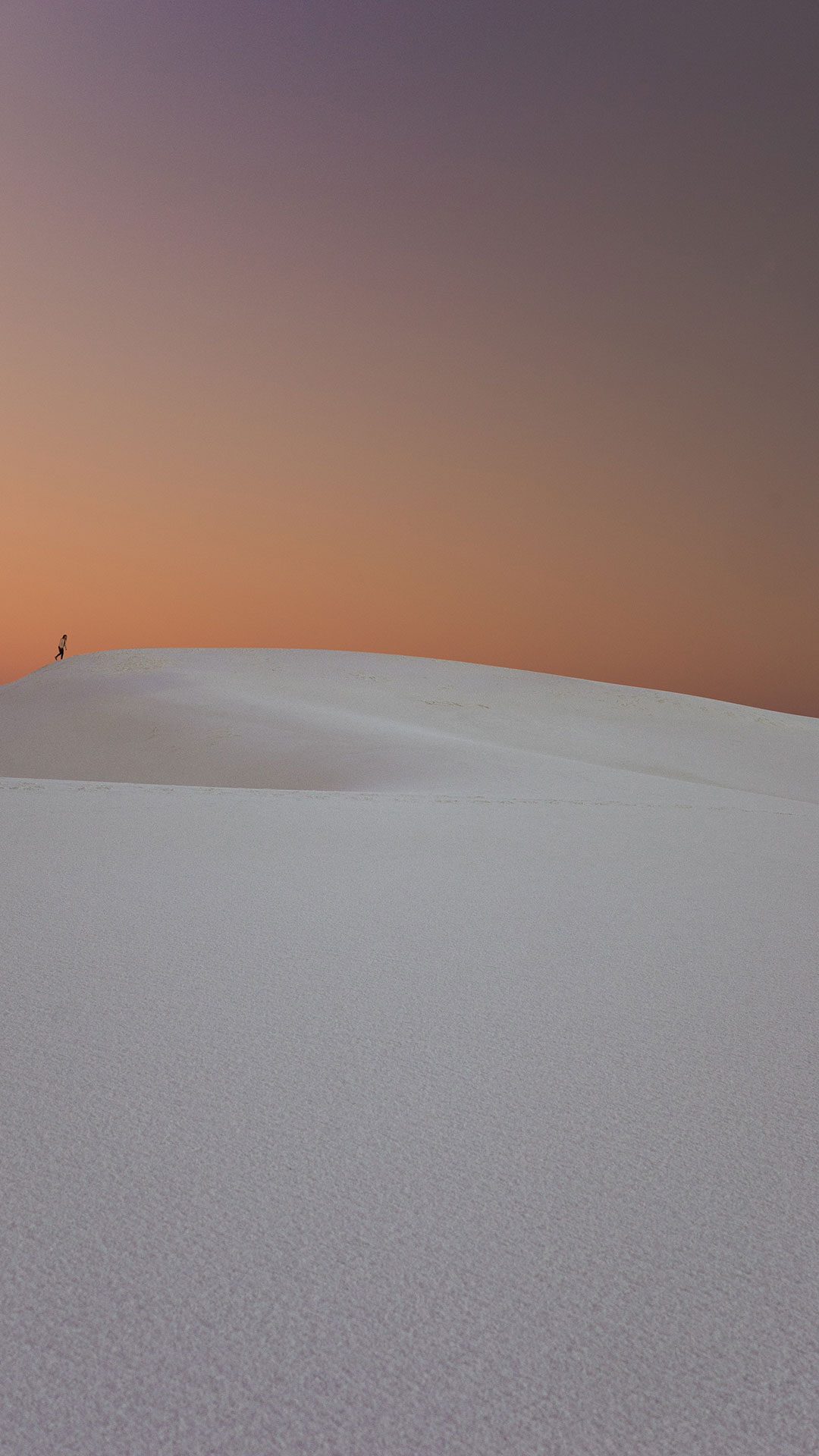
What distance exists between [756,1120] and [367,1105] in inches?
37.3

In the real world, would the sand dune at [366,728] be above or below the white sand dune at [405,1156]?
above

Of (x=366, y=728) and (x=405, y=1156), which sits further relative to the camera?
(x=366, y=728)

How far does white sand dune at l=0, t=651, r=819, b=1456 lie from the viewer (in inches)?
54.4

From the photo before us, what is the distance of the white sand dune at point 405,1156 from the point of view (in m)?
1.38

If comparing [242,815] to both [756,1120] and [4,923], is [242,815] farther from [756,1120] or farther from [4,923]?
[756,1120]

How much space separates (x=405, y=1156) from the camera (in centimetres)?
204

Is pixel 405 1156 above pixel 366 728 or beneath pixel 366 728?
beneath

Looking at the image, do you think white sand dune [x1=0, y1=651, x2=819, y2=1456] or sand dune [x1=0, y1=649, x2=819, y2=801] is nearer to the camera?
white sand dune [x1=0, y1=651, x2=819, y2=1456]

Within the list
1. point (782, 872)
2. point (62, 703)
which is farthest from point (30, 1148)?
point (62, 703)

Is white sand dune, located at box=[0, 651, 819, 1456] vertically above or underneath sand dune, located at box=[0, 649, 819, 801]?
underneath

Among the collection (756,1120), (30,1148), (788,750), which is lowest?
(30,1148)

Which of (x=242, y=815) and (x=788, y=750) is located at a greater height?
(x=788, y=750)

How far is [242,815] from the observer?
6992 mm

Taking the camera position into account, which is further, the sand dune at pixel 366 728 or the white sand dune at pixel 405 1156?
the sand dune at pixel 366 728
